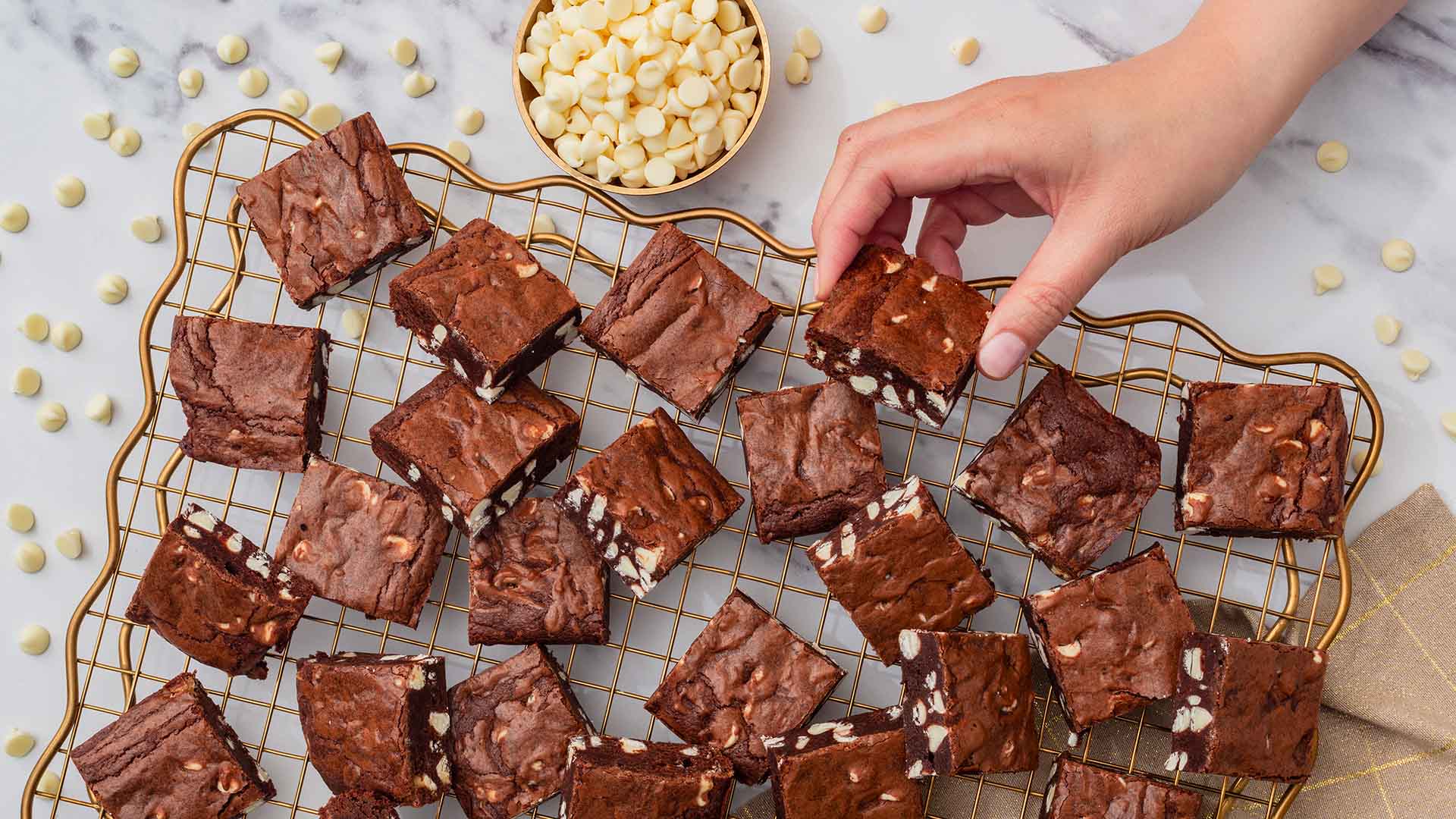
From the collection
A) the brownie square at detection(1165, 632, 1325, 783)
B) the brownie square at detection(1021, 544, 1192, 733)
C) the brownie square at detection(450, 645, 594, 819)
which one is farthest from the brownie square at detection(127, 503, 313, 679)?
the brownie square at detection(1165, 632, 1325, 783)

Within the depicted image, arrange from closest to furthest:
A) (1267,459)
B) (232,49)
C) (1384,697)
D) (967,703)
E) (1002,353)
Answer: (1002,353), (967,703), (1267,459), (1384,697), (232,49)

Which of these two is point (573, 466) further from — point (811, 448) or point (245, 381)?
point (245, 381)

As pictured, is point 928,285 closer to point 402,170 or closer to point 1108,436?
point 1108,436

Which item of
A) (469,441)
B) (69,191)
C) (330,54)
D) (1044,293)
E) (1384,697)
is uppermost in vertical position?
(330,54)

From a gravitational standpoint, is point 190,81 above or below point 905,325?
above

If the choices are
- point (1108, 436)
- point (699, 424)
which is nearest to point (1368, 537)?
point (1108, 436)

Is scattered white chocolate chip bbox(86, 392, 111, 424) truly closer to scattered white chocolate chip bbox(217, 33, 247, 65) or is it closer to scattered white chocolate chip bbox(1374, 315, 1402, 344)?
scattered white chocolate chip bbox(217, 33, 247, 65)

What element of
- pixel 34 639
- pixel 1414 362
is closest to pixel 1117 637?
pixel 1414 362

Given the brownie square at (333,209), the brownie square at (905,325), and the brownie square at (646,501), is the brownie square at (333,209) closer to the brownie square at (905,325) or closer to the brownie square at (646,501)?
the brownie square at (646,501)

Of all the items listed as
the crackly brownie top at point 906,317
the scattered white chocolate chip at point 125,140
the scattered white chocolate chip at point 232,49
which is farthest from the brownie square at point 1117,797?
the scattered white chocolate chip at point 125,140
